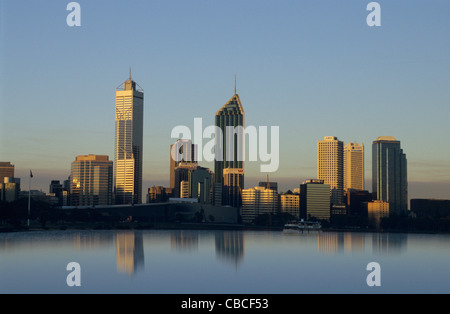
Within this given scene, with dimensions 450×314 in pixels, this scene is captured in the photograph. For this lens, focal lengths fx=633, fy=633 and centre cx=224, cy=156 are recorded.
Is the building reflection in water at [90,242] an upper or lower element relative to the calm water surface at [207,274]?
lower

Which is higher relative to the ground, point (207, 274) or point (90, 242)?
point (207, 274)

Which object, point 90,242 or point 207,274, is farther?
point 90,242

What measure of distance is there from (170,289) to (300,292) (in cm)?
1204

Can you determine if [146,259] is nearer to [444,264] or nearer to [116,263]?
[116,263]

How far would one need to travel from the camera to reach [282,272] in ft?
251

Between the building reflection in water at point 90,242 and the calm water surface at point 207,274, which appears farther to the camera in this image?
the building reflection in water at point 90,242

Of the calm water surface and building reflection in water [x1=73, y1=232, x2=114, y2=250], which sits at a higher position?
the calm water surface

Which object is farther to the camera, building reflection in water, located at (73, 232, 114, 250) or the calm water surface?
building reflection in water, located at (73, 232, 114, 250)
